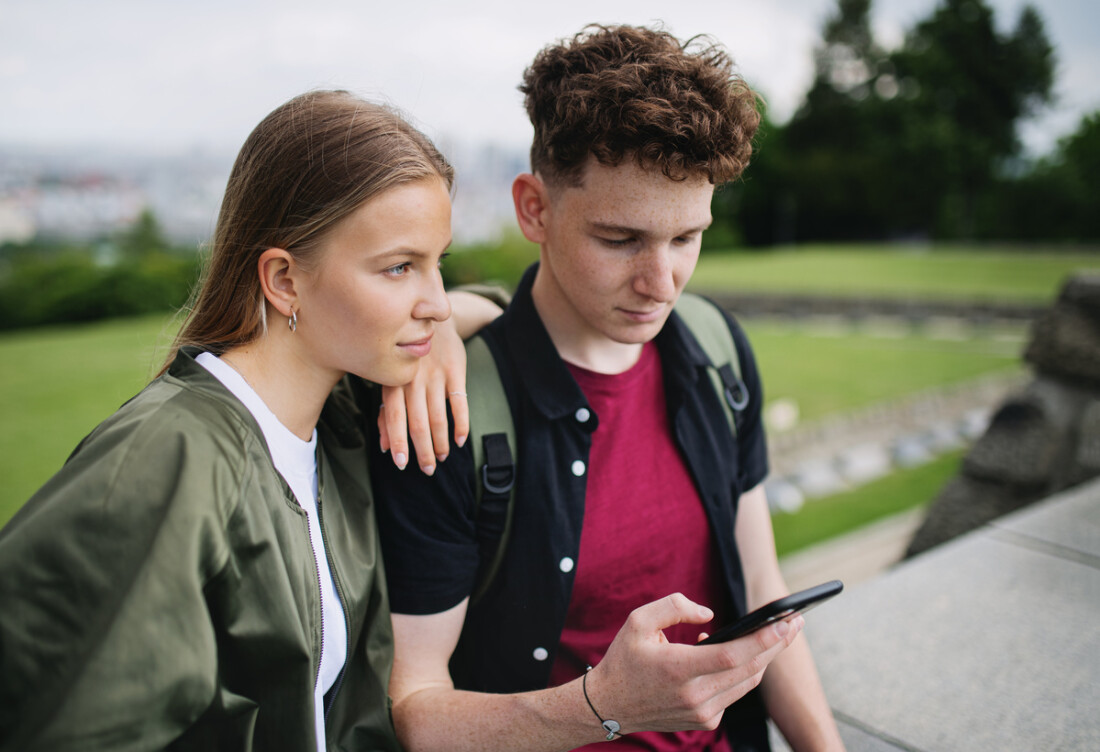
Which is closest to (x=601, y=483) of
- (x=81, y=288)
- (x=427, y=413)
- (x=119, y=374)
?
(x=427, y=413)

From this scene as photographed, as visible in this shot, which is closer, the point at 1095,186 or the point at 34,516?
the point at 34,516

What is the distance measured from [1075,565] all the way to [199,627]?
2976mm

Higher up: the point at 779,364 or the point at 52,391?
the point at 779,364

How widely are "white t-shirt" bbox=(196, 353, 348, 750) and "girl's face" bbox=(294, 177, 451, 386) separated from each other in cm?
14

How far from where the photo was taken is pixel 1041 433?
4.88 metres

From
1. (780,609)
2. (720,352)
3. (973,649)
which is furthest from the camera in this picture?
(973,649)

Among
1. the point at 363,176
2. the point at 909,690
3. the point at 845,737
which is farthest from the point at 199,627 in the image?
the point at 909,690

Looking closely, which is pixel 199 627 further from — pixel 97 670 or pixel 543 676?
pixel 543 676

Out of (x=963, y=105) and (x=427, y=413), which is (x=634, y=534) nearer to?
(x=427, y=413)

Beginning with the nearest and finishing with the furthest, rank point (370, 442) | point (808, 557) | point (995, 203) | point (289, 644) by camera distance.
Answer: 1. point (289, 644)
2. point (370, 442)
3. point (808, 557)
4. point (995, 203)

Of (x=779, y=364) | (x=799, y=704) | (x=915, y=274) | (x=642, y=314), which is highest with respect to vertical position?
(x=642, y=314)

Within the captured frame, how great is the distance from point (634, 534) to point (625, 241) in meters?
0.62

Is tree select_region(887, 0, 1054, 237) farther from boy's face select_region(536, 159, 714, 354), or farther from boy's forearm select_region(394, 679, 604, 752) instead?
boy's forearm select_region(394, 679, 604, 752)

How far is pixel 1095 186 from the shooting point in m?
38.2
